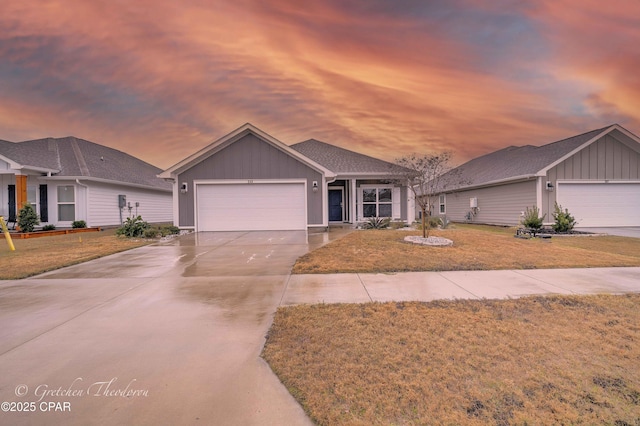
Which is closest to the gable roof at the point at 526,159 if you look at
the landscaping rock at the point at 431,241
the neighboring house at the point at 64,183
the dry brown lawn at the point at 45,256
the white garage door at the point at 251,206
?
the landscaping rock at the point at 431,241

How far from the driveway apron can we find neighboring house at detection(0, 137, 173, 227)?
13.3m

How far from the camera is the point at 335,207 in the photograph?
20609mm

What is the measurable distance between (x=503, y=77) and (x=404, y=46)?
519 cm

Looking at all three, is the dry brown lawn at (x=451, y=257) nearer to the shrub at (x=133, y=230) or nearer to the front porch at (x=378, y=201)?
the front porch at (x=378, y=201)

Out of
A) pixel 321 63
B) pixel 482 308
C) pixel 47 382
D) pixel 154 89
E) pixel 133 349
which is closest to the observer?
pixel 47 382

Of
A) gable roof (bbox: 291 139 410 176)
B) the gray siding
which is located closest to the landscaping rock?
gable roof (bbox: 291 139 410 176)

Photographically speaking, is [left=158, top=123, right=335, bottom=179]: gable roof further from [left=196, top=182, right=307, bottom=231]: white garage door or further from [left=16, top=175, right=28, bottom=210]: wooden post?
[left=16, top=175, right=28, bottom=210]: wooden post

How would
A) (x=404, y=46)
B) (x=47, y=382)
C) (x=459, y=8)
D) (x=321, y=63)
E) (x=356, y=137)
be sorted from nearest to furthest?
(x=47, y=382) < (x=459, y=8) < (x=404, y=46) < (x=321, y=63) < (x=356, y=137)

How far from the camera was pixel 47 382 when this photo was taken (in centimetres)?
282

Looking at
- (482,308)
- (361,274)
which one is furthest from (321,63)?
(482,308)

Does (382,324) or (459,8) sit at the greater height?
(459,8)

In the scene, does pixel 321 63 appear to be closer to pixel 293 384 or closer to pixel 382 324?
pixel 382 324

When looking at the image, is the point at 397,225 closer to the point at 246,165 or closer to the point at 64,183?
the point at 246,165

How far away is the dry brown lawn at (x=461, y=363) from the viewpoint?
235cm
